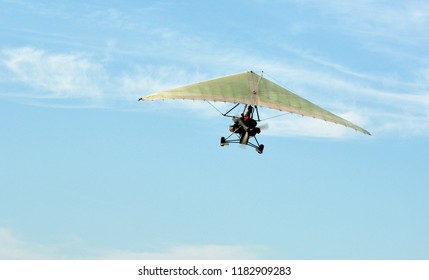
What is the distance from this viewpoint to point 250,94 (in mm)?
53375

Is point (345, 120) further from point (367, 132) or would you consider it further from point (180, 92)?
point (180, 92)

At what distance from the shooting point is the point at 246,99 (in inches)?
2060

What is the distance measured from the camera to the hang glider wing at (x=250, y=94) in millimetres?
50250

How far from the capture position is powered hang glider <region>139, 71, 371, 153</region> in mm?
50562

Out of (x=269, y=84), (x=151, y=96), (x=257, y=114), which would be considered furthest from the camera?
(x=269, y=84)

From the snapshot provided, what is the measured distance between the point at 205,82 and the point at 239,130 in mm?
3396

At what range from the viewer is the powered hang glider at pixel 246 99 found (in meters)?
50.6

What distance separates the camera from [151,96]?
49.7 meters

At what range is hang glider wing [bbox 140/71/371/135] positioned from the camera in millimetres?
50250

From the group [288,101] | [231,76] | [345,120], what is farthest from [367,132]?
[231,76]

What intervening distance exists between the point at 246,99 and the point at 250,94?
3.77 feet
